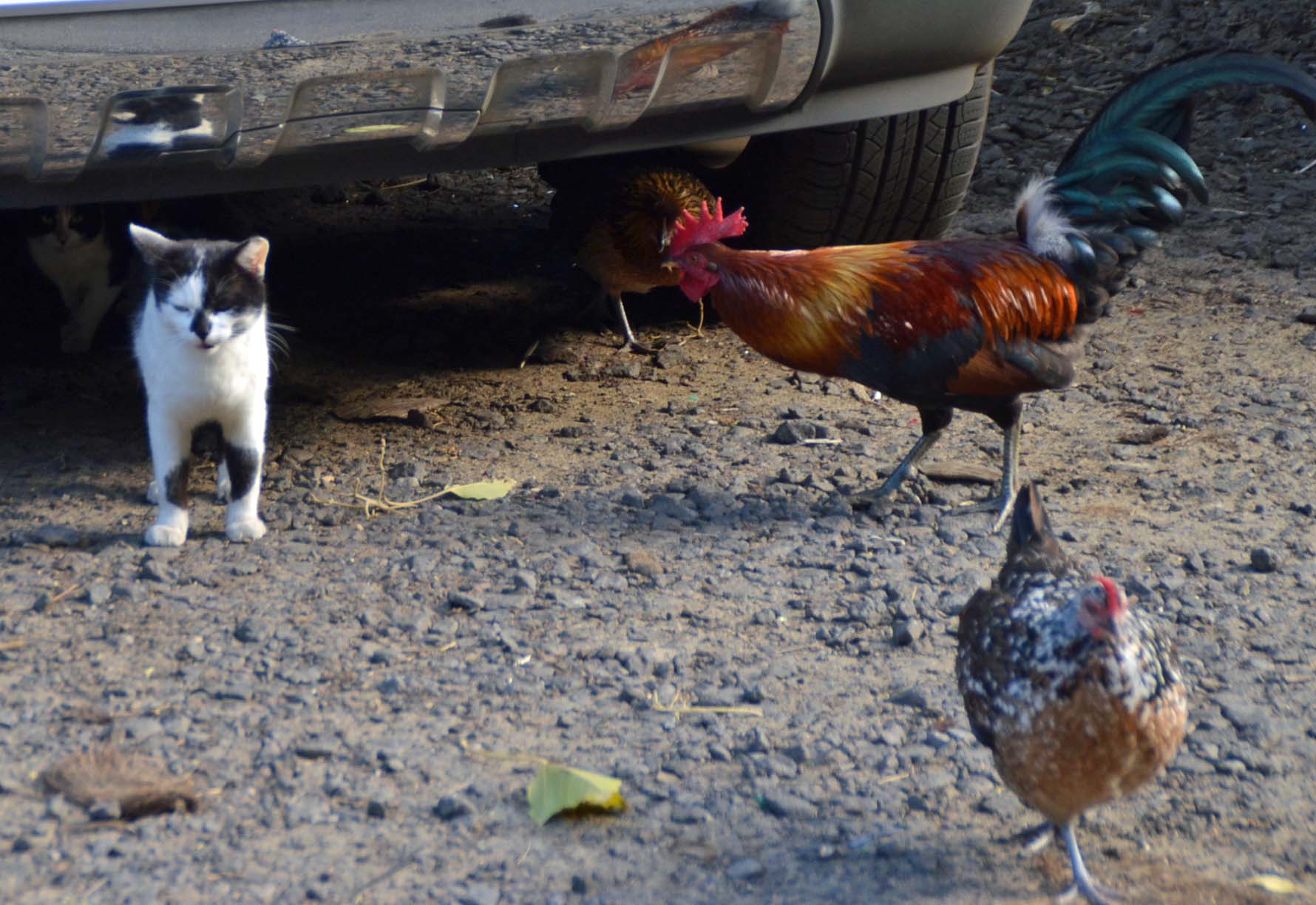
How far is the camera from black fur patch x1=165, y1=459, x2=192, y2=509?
349 cm

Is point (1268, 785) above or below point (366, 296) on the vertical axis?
above

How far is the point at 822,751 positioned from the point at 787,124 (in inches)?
77.7

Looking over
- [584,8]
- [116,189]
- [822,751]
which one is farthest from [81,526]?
[822,751]

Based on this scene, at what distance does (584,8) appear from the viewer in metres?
3.37

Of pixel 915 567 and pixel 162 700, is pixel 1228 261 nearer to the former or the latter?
pixel 915 567

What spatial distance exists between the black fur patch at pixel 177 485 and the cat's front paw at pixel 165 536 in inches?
2.6

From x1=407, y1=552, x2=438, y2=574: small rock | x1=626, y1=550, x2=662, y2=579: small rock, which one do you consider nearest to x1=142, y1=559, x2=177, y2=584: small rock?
x1=407, y1=552, x2=438, y2=574: small rock

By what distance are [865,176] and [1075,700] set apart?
8.91 feet

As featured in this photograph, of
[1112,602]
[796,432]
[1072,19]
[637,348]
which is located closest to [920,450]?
[796,432]

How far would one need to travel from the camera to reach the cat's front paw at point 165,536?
3.44 m

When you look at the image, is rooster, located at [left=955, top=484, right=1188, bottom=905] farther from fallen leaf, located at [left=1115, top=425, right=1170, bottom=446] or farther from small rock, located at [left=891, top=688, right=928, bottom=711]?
fallen leaf, located at [left=1115, top=425, right=1170, bottom=446]

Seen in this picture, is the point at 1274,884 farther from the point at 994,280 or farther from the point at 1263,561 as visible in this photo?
the point at 994,280

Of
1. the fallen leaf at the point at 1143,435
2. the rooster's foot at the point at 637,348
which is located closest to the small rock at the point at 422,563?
the rooster's foot at the point at 637,348

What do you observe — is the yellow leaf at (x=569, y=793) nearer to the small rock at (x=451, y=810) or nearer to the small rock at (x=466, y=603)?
the small rock at (x=451, y=810)
